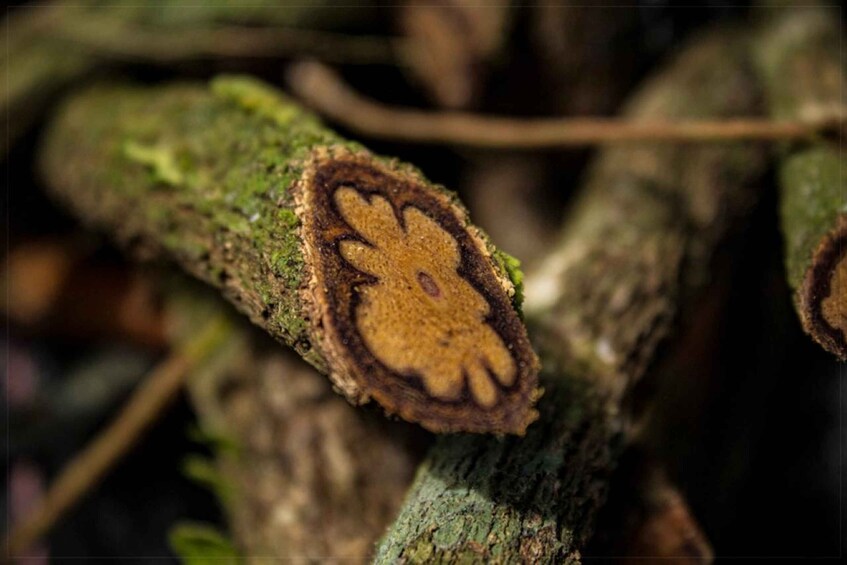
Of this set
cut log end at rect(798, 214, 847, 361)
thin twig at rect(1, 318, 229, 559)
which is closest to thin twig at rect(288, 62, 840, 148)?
cut log end at rect(798, 214, 847, 361)

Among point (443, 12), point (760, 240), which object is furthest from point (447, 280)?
point (760, 240)

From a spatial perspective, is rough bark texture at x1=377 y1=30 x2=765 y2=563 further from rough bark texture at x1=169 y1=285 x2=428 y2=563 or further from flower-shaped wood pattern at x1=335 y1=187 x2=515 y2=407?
rough bark texture at x1=169 y1=285 x2=428 y2=563

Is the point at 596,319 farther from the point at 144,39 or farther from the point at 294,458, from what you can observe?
the point at 144,39

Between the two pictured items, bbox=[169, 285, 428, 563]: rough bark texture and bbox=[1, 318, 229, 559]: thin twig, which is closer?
bbox=[169, 285, 428, 563]: rough bark texture

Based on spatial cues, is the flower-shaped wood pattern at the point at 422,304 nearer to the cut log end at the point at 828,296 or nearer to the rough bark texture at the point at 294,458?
the cut log end at the point at 828,296

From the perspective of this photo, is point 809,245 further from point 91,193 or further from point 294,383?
point 91,193

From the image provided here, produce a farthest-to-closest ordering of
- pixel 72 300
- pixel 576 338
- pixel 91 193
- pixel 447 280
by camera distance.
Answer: pixel 72 300 → pixel 91 193 → pixel 576 338 → pixel 447 280
